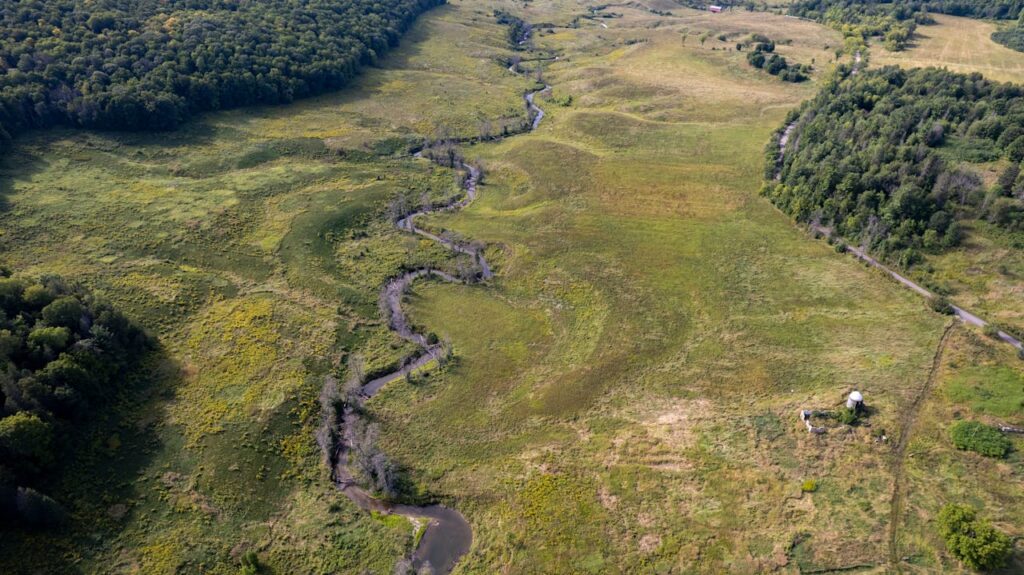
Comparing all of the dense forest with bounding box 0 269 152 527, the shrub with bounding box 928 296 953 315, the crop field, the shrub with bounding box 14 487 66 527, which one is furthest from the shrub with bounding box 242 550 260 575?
the shrub with bounding box 928 296 953 315

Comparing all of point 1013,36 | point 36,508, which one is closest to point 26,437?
point 36,508

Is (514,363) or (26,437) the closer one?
(26,437)

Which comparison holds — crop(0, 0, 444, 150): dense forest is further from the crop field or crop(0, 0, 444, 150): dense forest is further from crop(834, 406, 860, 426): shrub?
crop(834, 406, 860, 426): shrub

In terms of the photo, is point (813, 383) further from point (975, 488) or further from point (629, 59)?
point (629, 59)

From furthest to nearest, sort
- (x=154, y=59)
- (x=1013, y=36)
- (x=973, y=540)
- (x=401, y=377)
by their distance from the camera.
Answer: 1. (x=1013, y=36)
2. (x=154, y=59)
3. (x=401, y=377)
4. (x=973, y=540)

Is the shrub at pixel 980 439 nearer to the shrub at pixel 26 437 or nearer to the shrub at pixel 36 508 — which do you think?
the shrub at pixel 36 508

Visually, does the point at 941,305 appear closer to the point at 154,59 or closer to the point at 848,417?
the point at 848,417

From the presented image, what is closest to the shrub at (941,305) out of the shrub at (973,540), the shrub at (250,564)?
the shrub at (973,540)
